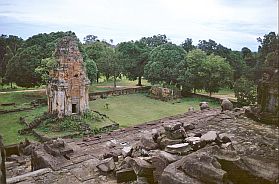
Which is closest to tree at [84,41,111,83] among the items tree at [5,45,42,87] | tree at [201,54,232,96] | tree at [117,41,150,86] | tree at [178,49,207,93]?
tree at [117,41,150,86]

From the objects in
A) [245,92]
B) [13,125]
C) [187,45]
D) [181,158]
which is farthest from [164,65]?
[181,158]

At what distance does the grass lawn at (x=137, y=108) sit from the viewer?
25625 millimetres

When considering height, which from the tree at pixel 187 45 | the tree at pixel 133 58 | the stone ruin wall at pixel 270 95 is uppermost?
the tree at pixel 187 45

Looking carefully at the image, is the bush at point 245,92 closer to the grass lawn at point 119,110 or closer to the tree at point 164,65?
the grass lawn at point 119,110

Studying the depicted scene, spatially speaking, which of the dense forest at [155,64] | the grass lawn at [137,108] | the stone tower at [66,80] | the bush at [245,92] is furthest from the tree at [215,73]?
the stone tower at [66,80]

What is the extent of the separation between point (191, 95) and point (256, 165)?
31.2 m

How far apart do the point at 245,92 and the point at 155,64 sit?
12.8 meters

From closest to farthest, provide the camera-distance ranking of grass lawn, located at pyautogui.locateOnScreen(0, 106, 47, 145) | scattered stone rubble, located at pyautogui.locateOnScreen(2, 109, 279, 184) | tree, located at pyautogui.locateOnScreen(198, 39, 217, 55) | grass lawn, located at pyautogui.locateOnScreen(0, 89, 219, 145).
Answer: scattered stone rubble, located at pyautogui.locateOnScreen(2, 109, 279, 184), grass lawn, located at pyautogui.locateOnScreen(0, 106, 47, 145), grass lawn, located at pyautogui.locateOnScreen(0, 89, 219, 145), tree, located at pyautogui.locateOnScreen(198, 39, 217, 55)

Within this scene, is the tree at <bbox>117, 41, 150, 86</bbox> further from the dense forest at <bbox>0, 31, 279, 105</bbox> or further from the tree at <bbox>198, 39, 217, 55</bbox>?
the tree at <bbox>198, 39, 217, 55</bbox>

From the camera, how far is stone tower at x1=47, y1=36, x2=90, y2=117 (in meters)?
22.3

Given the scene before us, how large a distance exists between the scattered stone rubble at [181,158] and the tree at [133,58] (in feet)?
99.3

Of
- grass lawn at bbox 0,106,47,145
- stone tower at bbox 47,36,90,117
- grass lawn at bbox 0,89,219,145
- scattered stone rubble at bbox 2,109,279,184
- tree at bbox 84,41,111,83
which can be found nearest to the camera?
scattered stone rubble at bbox 2,109,279,184

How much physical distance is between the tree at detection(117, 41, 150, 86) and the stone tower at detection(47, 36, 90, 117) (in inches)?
692

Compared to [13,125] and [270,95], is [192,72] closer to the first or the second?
[13,125]
